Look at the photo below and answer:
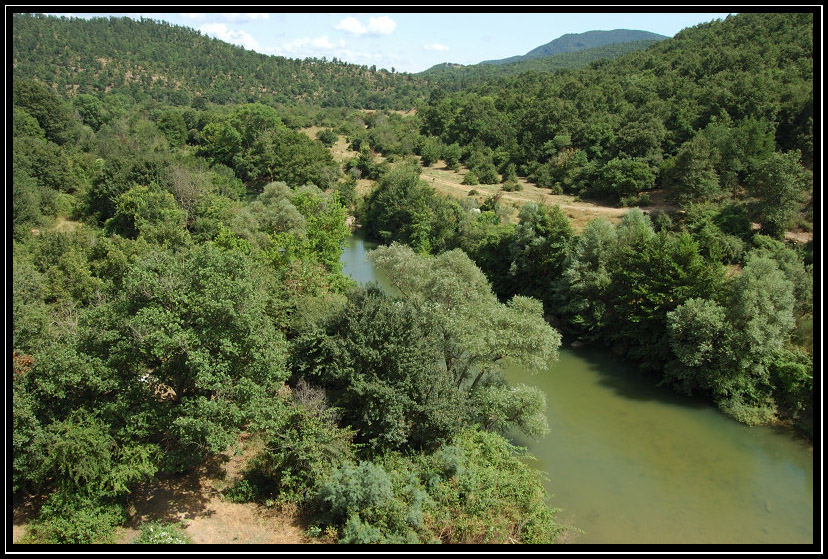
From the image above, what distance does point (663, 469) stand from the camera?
20.2m

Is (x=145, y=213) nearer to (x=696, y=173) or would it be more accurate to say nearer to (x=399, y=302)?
(x=399, y=302)

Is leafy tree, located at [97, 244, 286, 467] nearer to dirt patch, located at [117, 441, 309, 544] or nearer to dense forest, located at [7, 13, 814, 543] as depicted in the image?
dense forest, located at [7, 13, 814, 543]

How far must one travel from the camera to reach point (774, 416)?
75.2ft

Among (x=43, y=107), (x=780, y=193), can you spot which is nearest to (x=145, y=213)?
(x=43, y=107)

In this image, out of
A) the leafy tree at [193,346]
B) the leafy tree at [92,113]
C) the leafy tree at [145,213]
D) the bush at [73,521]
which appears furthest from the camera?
the leafy tree at [92,113]

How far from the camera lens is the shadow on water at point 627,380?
985 inches

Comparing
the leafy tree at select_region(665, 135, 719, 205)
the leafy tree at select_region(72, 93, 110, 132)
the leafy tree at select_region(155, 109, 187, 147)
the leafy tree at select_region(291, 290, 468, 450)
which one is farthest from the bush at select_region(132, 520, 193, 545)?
the leafy tree at select_region(72, 93, 110, 132)

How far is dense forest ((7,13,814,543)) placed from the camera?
14539 millimetres

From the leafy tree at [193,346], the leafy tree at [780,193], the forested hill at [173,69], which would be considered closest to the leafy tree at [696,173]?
the leafy tree at [780,193]

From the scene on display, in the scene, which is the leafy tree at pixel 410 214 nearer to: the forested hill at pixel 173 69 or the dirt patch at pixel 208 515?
the dirt patch at pixel 208 515

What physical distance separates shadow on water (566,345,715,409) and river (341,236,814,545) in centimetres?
9

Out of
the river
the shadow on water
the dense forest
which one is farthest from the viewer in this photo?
the shadow on water

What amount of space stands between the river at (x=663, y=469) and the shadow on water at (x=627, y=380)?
9 cm

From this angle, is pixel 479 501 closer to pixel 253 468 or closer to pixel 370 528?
pixel 370 528
